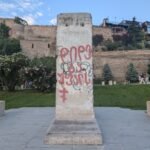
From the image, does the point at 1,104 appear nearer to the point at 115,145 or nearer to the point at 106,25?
the point at 115,145

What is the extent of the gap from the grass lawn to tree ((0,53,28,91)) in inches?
47.5

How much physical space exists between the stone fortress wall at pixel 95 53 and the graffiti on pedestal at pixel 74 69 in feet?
142

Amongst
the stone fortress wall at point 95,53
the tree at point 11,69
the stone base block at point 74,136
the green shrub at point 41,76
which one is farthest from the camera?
the stone fortress wall at point 95,53

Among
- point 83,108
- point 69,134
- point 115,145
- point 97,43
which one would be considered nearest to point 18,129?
point 83,108

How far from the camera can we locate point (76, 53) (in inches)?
385

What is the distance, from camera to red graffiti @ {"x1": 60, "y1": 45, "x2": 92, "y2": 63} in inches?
385

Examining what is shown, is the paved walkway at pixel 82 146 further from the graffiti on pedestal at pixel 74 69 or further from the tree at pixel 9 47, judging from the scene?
the tree at pixel 9 47

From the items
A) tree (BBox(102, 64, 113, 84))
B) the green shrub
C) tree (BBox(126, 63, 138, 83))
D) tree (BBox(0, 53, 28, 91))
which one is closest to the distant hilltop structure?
tree (BBox(102, 64, 113, 84))

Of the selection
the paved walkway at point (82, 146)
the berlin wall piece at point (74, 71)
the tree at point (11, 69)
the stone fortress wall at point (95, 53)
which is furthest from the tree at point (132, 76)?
the berlin wall piece at point (74, 71)

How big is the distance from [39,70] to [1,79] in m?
3.71

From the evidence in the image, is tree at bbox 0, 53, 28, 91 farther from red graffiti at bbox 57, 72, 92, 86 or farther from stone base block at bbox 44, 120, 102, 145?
stone base block at bbox 44, 120, 102, 145

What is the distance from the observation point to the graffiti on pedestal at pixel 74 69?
975 centimetres

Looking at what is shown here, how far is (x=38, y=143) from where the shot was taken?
8.22m

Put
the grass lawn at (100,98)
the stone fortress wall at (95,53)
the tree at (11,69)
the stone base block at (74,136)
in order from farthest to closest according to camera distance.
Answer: the stone fortress wall at (95,53) < the tree at (11,69) < the grass lawn at (100,98) < the stone base block at (74,136)
